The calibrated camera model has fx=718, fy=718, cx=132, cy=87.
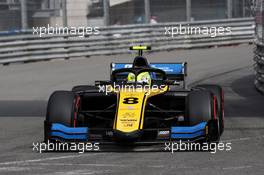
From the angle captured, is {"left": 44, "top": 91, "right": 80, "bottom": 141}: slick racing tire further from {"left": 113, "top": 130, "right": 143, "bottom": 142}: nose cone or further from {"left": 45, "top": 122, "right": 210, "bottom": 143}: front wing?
{"left": 113, "top": 130, "right": 143, "bottom": 142}: nose cone

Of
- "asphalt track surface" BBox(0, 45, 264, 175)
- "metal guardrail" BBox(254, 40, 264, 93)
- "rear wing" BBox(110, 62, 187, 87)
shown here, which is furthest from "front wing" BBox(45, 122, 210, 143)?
"metal guardrail" BBox(254, 40, 264, 93)

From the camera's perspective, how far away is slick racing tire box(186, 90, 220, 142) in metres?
8.14

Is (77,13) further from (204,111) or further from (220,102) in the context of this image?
(204,111)

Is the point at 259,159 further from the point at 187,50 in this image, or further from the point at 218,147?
the point at 187,50

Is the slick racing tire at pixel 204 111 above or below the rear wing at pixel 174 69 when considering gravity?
below

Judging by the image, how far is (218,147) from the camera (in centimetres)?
816

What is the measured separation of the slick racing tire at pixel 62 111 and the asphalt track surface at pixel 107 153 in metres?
0.47

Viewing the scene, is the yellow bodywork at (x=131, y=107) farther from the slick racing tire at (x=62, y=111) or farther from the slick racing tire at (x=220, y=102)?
the slick racing tire at (x=220, y=102)

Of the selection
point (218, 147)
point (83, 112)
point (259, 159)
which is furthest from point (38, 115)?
point (259, 159)

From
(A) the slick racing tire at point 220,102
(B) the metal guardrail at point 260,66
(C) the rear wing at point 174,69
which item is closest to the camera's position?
(A) the slick racing tire at point 220,102

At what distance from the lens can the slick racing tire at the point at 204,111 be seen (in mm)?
8141

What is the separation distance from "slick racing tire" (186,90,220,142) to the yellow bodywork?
1.73 feet

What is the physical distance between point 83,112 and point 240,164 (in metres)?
2.43

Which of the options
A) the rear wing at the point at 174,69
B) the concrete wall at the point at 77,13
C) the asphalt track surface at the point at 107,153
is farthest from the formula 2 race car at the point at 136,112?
the concrete wall at the point at 77,13
